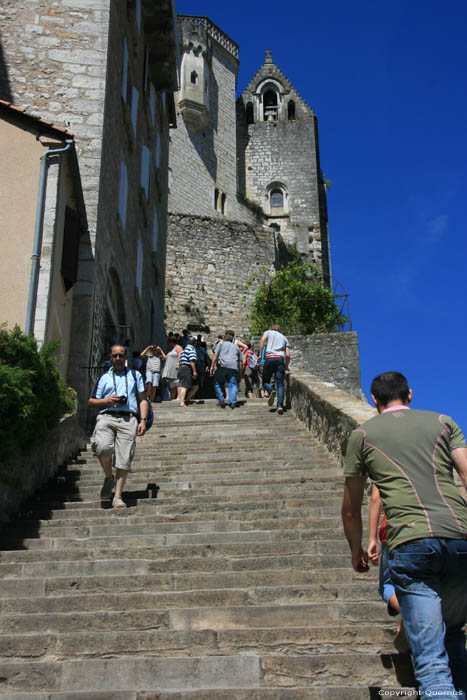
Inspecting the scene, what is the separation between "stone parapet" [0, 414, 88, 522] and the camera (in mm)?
6230

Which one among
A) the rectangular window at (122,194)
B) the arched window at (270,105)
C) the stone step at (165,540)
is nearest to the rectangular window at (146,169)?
the rectangular window at (122,194)

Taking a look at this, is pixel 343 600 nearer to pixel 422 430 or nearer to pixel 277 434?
pixel 422 430

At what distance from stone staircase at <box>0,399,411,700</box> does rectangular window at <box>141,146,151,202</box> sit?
A: 38.2 feet

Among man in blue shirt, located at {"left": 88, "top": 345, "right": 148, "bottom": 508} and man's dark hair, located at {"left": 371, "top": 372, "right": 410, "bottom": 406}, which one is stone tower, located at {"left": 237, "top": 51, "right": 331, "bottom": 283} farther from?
man's dark hair, located at {"left": 371, "top": 372, "right": 410, "bottom": 406}

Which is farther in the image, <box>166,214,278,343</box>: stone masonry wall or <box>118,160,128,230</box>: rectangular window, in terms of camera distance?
<box>166,214,278,343</box>: stone masonry wall

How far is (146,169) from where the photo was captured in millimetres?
17891

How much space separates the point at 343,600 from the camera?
4527 millimetres

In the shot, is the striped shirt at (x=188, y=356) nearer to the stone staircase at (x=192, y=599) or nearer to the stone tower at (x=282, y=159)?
the stone staircase at (x=192, y=599)

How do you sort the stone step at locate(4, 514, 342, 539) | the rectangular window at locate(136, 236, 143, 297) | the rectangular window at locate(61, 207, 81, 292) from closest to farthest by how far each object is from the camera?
the stone step at locate(4, 514, 342, 539)
the rectangular window at locate(61, 207, 81, 292)
the rectangular window at locate(136, 236, 143, 297)

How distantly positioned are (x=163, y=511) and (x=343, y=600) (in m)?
2.17

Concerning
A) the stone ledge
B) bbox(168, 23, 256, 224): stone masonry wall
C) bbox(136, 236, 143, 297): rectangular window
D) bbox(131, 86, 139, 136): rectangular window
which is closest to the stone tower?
bbox(168, 23, 256, 224): stone masonry wall

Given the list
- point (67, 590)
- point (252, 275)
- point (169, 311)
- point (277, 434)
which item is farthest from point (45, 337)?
point (252, 275)

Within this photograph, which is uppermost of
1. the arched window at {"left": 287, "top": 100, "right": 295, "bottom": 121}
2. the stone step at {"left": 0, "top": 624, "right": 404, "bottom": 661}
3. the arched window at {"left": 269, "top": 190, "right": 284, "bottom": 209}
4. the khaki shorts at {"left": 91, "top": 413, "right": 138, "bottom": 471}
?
the arched window at {"left": 287, "top": 100, "right": 295, "bottom": 121}

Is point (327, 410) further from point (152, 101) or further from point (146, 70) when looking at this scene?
point (152, 101)
